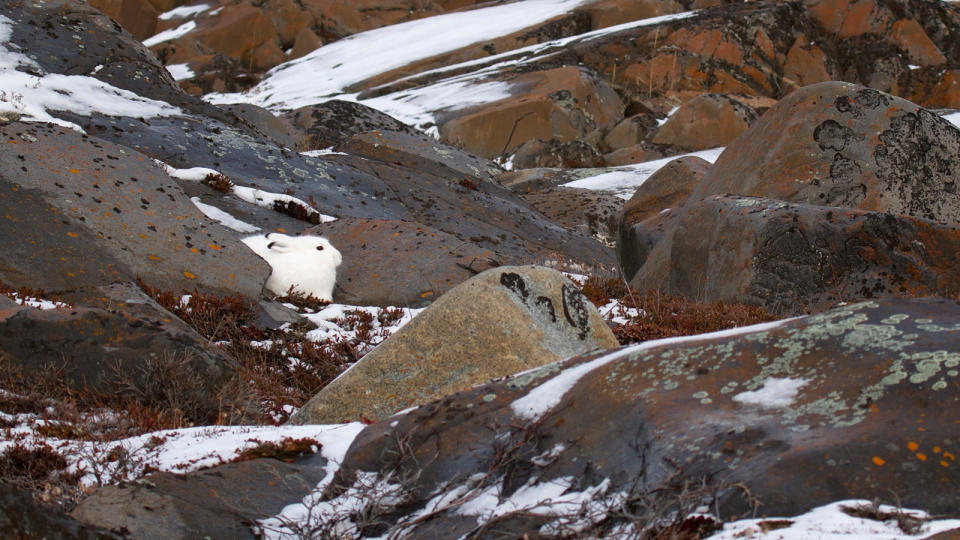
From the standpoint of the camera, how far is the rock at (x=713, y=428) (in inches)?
106

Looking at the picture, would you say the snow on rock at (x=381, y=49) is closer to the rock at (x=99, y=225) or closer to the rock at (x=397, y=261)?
the rock at (x=397, y=261)

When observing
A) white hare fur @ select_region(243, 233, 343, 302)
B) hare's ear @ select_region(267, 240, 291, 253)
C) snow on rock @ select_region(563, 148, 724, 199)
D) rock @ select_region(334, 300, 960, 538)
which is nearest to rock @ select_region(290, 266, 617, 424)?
rock @ select_region(334, 300, 960, 538)

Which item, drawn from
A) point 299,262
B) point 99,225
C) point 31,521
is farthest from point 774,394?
point 299,262

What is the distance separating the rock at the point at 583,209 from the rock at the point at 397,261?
5802mm

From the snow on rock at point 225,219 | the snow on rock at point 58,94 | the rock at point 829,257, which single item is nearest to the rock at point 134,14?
the snow on rock at point 58,94

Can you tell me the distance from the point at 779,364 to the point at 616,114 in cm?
2958

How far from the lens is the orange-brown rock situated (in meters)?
28.6

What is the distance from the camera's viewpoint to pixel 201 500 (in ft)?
10.6

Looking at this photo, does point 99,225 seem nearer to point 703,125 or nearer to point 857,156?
point 857,156

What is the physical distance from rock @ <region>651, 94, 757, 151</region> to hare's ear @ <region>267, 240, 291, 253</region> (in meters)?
17.8

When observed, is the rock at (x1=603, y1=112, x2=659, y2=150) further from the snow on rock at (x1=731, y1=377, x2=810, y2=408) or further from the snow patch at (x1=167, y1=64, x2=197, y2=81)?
the snow patch at (x1=167, y1=64, x2=197, y2=81)

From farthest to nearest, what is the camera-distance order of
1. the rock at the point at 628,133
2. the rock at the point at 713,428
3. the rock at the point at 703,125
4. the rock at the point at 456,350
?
the rock at the point at 628,133, the rock at the point at 703,125, the rock at the point at 456,350, the rock at the point at 713,428

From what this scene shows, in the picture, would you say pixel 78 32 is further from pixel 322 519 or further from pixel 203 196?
pixel 322 519

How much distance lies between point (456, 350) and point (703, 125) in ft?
70.3
